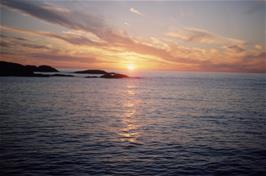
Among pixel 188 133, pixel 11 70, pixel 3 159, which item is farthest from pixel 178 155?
pixel 11 70

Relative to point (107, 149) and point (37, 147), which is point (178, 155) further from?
point (37, 147)

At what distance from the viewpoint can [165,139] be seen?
21453mm

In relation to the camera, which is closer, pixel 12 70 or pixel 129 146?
pixel 129 146

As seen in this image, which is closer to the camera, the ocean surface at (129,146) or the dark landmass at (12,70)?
the ocean surface at (129,146)

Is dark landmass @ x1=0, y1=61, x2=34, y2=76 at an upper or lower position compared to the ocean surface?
upper

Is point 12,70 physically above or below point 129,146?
above

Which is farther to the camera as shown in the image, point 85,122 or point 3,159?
point 85,122

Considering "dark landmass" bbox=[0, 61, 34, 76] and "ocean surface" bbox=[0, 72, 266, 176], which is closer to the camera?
"ocean surface" bbox=[0, 72, 266, 176]

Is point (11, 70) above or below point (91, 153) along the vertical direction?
above

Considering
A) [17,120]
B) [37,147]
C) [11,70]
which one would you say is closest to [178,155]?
[37,147]

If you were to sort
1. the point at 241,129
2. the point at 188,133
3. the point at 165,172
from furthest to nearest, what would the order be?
the point at 241,129 < the point at 188,133 < the point at 165,172

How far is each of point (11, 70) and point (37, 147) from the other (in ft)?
511

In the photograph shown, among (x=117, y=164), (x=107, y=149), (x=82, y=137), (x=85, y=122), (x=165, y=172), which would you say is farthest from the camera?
(x=85, y=122)

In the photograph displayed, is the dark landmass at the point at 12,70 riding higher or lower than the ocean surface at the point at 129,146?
higher
